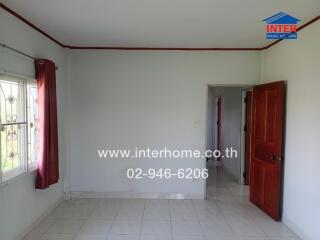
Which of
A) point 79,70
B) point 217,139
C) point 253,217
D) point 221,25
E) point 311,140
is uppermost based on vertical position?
point 221,25

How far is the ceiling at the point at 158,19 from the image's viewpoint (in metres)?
2.63

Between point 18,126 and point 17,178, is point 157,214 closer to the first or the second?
point 17,178

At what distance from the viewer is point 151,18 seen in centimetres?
303

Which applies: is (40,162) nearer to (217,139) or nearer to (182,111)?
(182,111)

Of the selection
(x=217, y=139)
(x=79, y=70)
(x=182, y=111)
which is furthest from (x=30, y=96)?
(x=217, y=139)

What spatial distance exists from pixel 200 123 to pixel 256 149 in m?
0.96

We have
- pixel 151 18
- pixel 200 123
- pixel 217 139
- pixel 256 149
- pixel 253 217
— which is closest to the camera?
pixel 151 18

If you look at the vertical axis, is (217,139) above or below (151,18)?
below

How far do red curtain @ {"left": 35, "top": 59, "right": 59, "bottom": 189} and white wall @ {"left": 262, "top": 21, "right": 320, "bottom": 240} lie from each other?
3067mm

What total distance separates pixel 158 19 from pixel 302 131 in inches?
82.9

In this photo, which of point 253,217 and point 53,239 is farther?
point 253,217

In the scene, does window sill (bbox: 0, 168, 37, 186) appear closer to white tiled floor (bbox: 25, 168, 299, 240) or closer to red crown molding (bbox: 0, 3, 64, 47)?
white tiled floor (bbox: 25, 168, 299, 240)

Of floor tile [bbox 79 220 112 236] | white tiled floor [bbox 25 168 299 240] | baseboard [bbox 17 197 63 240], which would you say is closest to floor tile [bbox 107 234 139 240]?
white tiled floor [bbox 25 168 299 240]

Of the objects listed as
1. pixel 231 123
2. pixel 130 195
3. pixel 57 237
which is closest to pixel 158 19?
pixel 57 237
